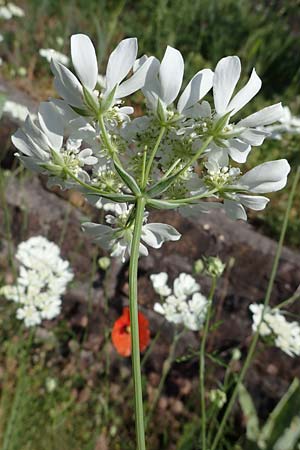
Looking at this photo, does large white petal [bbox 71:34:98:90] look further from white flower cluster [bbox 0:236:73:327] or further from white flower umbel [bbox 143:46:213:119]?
white flower cluster [bbox 0:236:73:327]

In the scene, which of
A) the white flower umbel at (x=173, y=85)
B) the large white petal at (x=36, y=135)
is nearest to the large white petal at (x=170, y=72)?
the white flower umbel at (x=173, y=85)

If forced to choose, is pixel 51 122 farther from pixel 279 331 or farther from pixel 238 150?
pixel 279 331

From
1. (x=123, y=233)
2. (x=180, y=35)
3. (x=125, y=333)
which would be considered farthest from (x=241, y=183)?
(x=180, y=35)

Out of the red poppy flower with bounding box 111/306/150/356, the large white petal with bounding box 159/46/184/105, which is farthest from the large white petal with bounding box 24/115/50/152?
the red poppy flower with bounding box 111/306/150/356

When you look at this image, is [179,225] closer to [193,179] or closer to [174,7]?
[193,179]

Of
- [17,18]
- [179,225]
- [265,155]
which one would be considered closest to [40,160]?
[179,225]
